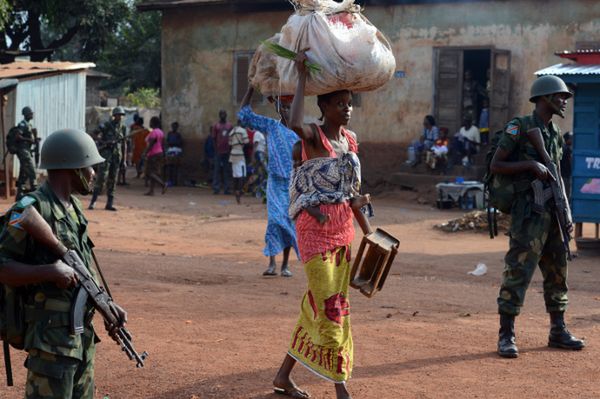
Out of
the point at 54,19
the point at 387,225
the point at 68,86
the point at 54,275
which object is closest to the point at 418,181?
the point at 387,225

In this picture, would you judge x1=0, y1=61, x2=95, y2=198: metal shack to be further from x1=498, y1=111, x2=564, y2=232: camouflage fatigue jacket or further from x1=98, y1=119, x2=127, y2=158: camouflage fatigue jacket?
x1=498, y1=111, x2=564, y2=232: camouflage fatigue jacket

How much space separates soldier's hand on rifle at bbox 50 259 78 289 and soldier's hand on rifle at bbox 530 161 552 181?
3.71 meters

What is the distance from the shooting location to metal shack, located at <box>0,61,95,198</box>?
19.9 m

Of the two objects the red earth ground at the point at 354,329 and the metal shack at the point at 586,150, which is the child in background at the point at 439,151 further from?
the metal shack at the point at 586,150

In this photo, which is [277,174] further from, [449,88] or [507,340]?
[449,88]

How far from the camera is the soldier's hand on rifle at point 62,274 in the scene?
3869mm

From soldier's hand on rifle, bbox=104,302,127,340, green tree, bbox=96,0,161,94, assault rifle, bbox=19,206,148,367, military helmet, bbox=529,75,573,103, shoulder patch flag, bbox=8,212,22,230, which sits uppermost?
green tree, bbox=96,0,161,94

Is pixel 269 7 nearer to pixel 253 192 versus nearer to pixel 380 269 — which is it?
pixel 253 192

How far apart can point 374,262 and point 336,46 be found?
1236 millimetres

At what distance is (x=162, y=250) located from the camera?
13.1 m

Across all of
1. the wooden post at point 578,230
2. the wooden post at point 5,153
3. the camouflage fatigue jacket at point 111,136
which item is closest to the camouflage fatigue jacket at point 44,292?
the wooden post at point 578,230

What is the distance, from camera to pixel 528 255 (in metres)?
6.73

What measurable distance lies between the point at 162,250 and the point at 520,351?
7.07 m

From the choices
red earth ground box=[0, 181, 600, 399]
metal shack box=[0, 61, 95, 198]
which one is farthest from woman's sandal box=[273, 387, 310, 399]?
metal shack box=[0, 61, 95, 198]
